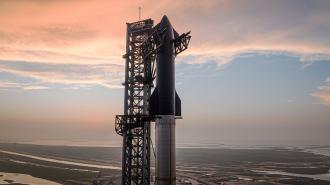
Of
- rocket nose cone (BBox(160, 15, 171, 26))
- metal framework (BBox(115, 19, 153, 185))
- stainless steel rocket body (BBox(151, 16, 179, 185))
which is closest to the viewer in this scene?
stainless steel rocket body (BBox(151, 16, 179, 185))

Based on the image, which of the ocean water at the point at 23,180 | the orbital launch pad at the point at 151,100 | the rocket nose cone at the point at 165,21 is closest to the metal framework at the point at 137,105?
the orbital launch pad at the point at 151,100

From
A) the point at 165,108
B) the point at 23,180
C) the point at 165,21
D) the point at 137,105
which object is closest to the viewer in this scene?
the point at 165,108

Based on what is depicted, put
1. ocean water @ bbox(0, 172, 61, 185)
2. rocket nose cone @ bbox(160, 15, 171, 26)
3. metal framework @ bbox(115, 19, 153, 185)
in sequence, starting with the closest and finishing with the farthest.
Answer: rocket nose cone @ bbox(160, 15, 171, 26), metal framework @ bbox(115, 19, 153, 185), ocean water @ bbox(0, 172, 61, 185)

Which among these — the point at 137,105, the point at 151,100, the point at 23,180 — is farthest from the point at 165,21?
the point at 23,180

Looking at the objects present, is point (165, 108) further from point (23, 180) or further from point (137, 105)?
point (23, 180)

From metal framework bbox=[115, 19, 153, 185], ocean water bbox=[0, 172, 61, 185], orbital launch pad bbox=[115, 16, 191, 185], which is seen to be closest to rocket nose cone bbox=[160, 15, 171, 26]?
orbital launch pad bbox=[115, 16, 191, 185]

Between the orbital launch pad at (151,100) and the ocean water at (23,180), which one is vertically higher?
the orbital launch pad at (151,100)

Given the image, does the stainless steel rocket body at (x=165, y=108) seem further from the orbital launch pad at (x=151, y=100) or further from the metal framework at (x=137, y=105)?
the metal framework at (x=137, y=105)

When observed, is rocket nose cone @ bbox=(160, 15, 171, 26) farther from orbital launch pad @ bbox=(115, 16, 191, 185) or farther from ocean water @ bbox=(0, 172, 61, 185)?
ocean water @ bbox=(0, 172, 61, 185)

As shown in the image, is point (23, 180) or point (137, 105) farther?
point (23, 180)
